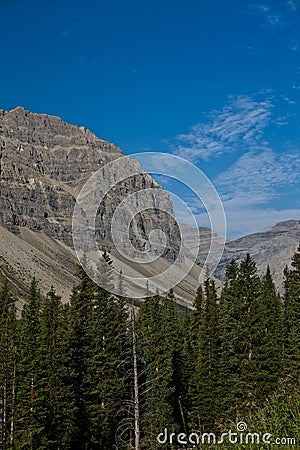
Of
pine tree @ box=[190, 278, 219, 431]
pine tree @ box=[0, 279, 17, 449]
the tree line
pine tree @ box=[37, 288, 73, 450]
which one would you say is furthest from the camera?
pine tree @ box=[190, 278, 219, 431]

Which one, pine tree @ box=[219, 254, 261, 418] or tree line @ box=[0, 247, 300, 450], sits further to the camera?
pine tree @ box=[219, 254, 261, 418]

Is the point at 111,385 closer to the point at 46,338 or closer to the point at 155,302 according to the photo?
the point at 46,338

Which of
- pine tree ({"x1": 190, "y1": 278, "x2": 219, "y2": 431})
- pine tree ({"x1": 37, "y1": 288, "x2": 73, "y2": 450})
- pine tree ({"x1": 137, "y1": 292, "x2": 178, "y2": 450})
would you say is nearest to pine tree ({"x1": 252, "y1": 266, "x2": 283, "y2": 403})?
pine tree ({"x1": 190, "y1": 278, "x2": 219, "y2": 431})

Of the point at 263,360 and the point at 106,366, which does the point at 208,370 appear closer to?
the point at 263,360

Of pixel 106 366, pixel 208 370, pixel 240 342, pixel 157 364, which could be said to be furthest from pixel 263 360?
pixel 106 366

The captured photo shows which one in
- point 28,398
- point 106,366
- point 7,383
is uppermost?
point 106,366

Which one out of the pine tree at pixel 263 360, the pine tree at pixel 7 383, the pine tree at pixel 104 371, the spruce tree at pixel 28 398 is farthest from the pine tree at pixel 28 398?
the pine tree at pixel 263 360

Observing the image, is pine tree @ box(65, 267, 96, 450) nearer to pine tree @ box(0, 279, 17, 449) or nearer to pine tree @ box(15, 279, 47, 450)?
pine tree @ box(15, 279, 47, 450)

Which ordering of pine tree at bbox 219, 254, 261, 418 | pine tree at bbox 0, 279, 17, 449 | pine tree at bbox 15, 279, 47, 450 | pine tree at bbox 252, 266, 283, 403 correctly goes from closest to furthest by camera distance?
1. pine tree at bbox 15, 279, 47, 450
2. pine tree at bbox 0, 279, 17, 449
3. pine tree at bbox 252, 266, 283, 403
4. pine tree at bbox 219, 254, 261, 418

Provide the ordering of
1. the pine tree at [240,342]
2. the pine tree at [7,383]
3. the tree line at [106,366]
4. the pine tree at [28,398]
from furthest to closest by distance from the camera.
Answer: the pine tree at [240,342] → the tree line at [106,366] → the pine tree at [7,383] → the pine tree at [28,398]

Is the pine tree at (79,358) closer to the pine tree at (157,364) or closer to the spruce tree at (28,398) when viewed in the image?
the spruce tree at (28,398)

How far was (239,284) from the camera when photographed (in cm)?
3741

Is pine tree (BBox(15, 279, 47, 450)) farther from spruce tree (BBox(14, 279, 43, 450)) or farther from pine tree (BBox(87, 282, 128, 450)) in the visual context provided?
pine tree (BBox(87, 282, 128, 450))

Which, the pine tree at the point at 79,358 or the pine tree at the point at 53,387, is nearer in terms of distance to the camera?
the pine tree at the point at 53,387
